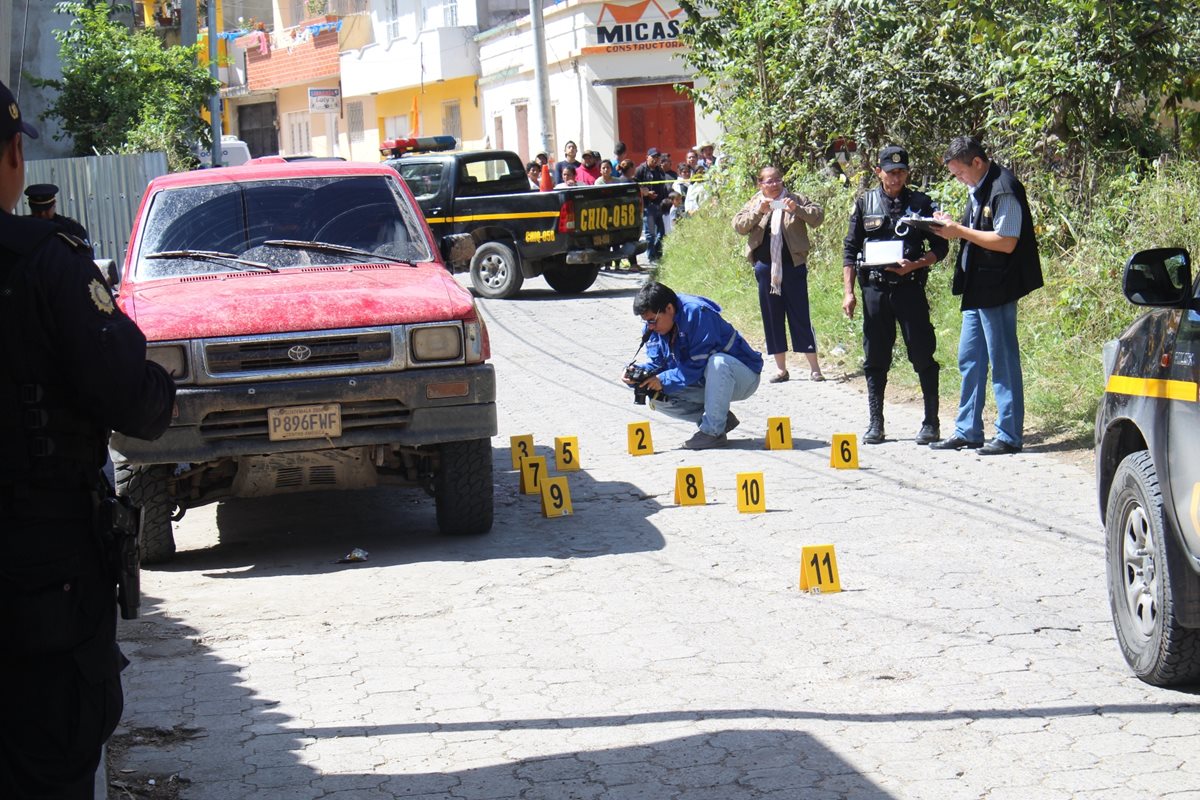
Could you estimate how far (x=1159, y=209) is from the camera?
1123 centimetres

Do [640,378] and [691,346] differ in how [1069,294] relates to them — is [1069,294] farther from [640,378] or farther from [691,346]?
[640,378]

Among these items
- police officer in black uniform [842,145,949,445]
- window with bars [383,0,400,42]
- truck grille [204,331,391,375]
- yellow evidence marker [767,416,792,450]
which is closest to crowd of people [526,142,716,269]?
police officer in black uniform [842,145,949,445]

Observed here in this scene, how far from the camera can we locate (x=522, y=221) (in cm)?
2070

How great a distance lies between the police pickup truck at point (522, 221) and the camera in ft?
67.4

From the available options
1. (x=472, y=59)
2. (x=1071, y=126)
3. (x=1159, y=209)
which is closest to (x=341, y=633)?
(x=1159, y=209)

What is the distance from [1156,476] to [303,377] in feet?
13.1

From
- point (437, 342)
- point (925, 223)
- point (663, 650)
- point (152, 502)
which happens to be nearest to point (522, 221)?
point (925, 223)

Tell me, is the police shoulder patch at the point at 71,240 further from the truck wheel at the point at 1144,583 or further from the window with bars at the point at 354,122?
the window with bars at the point at 354,122

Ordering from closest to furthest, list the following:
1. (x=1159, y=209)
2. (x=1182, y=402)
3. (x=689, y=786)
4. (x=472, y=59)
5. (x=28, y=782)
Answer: (x=28, y=782)
(x=689, y=786)
(x=1182, y=402)
(x=1159, y=209)
(x=472, y=59)

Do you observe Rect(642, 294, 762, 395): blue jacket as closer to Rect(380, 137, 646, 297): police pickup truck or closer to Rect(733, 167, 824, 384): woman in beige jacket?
Rect(733, 167, 824, 384): woman in beige jacket

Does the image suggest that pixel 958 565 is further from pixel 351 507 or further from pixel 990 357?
pixel 351 507

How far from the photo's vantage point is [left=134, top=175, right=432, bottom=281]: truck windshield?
8320 millimetres

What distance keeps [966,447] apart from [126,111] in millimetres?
19747

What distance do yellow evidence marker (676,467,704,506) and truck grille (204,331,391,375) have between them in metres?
2.05
